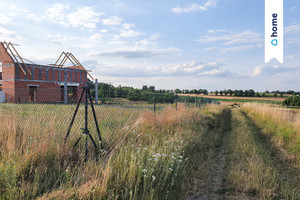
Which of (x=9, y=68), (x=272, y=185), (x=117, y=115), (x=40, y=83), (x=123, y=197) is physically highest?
(x=9, y=68)

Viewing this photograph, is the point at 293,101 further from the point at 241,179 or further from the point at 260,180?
the point at 241,179

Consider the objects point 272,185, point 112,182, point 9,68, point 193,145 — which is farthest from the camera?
point 9,68

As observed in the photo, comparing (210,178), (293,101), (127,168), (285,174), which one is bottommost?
(285,174)

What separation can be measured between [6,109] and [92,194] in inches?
238

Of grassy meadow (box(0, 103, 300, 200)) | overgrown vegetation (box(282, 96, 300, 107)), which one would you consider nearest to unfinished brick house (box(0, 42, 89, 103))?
grassy meadow (box(0, 103, 300, 200))

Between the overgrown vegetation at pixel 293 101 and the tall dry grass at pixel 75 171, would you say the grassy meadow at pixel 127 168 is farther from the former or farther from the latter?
the overgrown vegetation at pixel 293 101

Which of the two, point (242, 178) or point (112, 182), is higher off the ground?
point (112, 182)

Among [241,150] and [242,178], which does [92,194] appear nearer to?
[242,178]

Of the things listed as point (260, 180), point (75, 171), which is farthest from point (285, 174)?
point (75, 171)

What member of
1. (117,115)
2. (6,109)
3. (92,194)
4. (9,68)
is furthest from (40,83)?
(92,194)

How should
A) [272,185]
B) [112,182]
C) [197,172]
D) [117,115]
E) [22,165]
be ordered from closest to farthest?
1. [112,182]
2. [22,165]
3. [272,185]
4. [197,172]
5. [117,115]

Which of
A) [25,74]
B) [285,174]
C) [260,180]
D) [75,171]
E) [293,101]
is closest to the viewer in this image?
[75,171]

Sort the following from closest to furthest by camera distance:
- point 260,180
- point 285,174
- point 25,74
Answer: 1. point 260,180
2. point 285,174
3. point 25,74

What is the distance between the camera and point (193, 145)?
647 centimetres
